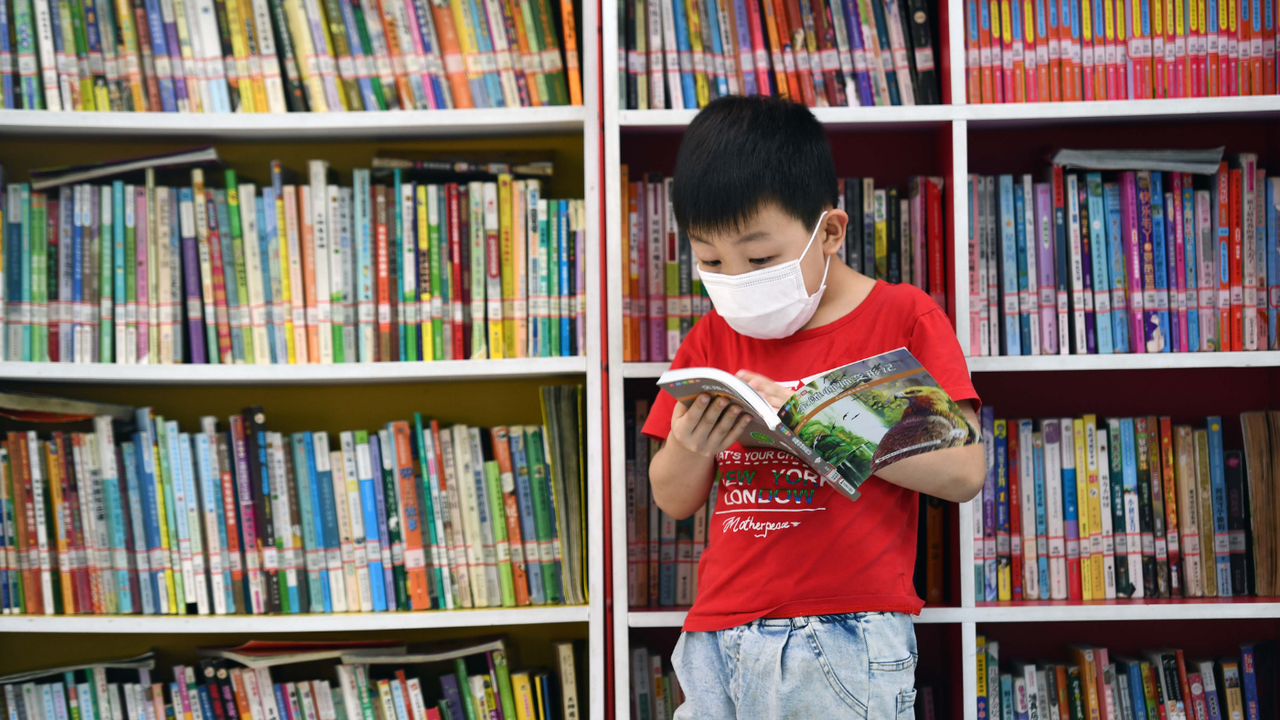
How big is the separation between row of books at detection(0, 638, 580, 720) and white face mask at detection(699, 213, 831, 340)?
0.77m

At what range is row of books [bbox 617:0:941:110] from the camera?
1434mm

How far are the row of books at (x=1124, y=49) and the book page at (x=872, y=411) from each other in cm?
71

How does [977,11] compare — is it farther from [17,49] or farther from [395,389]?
[17,49]

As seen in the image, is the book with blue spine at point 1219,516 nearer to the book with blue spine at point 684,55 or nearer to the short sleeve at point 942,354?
the short sleeve at point 942,354

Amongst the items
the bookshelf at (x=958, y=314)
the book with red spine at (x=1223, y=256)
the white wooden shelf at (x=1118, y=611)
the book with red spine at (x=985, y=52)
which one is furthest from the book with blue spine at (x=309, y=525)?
the book with red spine at (x=1223, y=256)

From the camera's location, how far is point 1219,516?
142 cm

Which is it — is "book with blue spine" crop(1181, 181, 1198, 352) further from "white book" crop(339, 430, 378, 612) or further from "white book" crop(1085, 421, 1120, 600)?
"white book" crop(339, 430, 378, 612)

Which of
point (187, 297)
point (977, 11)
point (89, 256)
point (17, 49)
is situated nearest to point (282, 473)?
point (187, 297)

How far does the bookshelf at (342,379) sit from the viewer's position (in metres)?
1.41

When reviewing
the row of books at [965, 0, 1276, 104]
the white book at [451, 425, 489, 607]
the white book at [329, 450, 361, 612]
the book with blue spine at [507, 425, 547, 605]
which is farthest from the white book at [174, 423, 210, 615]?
the row of books at [965, 0, 1276, 104]

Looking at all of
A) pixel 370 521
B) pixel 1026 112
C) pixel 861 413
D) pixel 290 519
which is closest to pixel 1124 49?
pixel 1026 112

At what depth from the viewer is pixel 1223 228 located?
4.60 ft

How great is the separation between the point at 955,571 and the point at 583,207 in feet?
2.90

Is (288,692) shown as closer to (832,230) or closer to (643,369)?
(643,369)
